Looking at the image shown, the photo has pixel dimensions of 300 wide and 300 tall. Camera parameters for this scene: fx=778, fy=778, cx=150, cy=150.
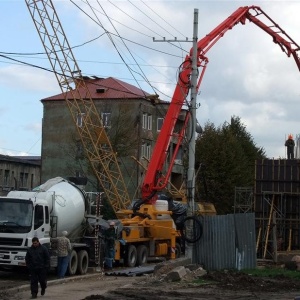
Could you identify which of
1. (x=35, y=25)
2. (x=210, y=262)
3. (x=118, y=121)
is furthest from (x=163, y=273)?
(x=118, y=121)

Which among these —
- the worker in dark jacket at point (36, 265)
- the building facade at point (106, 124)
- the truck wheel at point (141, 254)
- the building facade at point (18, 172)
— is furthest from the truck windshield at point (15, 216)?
the building facade at point (18, 172)

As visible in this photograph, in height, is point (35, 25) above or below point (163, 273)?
above

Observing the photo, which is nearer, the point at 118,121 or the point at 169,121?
the point at 169,121

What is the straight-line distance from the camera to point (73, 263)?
27.7 meters

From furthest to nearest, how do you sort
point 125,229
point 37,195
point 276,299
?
1. point 125,229
2. point 37,195
3. point 276,299

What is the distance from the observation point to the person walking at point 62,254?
85.9ft

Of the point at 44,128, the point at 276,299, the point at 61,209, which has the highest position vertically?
the point at 44,128

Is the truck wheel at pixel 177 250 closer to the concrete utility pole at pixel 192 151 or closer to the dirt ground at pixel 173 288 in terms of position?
the concrete utility pole at pixel 192 151

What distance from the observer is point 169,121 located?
1292 inches

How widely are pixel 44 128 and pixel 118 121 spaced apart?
17.4m

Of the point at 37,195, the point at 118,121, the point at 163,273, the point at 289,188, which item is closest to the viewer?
the point at 163,273

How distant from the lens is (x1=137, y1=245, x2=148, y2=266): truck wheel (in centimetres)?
3256

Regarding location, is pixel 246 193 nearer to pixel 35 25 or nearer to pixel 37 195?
pixel 35 25

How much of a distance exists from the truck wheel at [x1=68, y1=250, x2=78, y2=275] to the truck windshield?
8.48 feet
